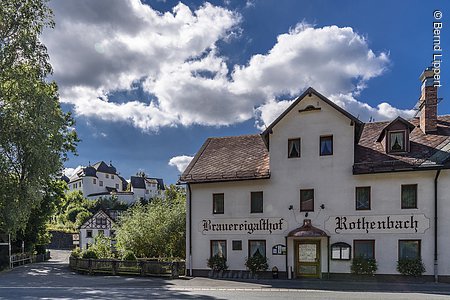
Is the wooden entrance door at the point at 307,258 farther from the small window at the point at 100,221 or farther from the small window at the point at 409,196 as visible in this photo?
the small window at the point at 100,221

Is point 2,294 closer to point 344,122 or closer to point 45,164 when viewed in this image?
point 45,164

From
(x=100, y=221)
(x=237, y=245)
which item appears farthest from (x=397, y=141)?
(x=100, y=221)

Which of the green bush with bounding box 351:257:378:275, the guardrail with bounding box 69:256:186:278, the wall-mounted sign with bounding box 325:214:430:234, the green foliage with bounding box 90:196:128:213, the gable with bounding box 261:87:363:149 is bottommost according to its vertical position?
the green foliage with bounding box 90:196:128:213

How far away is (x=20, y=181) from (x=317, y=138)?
15.8 m

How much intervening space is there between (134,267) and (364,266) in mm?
12196

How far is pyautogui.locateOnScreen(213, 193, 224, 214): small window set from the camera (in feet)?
73.4

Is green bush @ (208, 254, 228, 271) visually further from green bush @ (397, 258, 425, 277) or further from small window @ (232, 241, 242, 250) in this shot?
green bush @ (397, 258, 425, 277)

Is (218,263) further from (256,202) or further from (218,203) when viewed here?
(256,202)

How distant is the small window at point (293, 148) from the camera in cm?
2123

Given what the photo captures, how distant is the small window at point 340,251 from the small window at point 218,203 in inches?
247

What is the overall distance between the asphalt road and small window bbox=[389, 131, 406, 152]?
20.9 feet

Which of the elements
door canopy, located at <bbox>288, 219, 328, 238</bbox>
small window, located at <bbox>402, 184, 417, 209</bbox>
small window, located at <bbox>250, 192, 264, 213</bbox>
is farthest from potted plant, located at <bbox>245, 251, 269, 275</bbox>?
small window, located at <bbox>402, 184, 417, 209</bbox>

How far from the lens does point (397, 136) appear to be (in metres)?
20.1

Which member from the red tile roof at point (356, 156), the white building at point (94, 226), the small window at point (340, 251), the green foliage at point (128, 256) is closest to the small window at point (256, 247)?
the red tile roof at point (356, 156)
